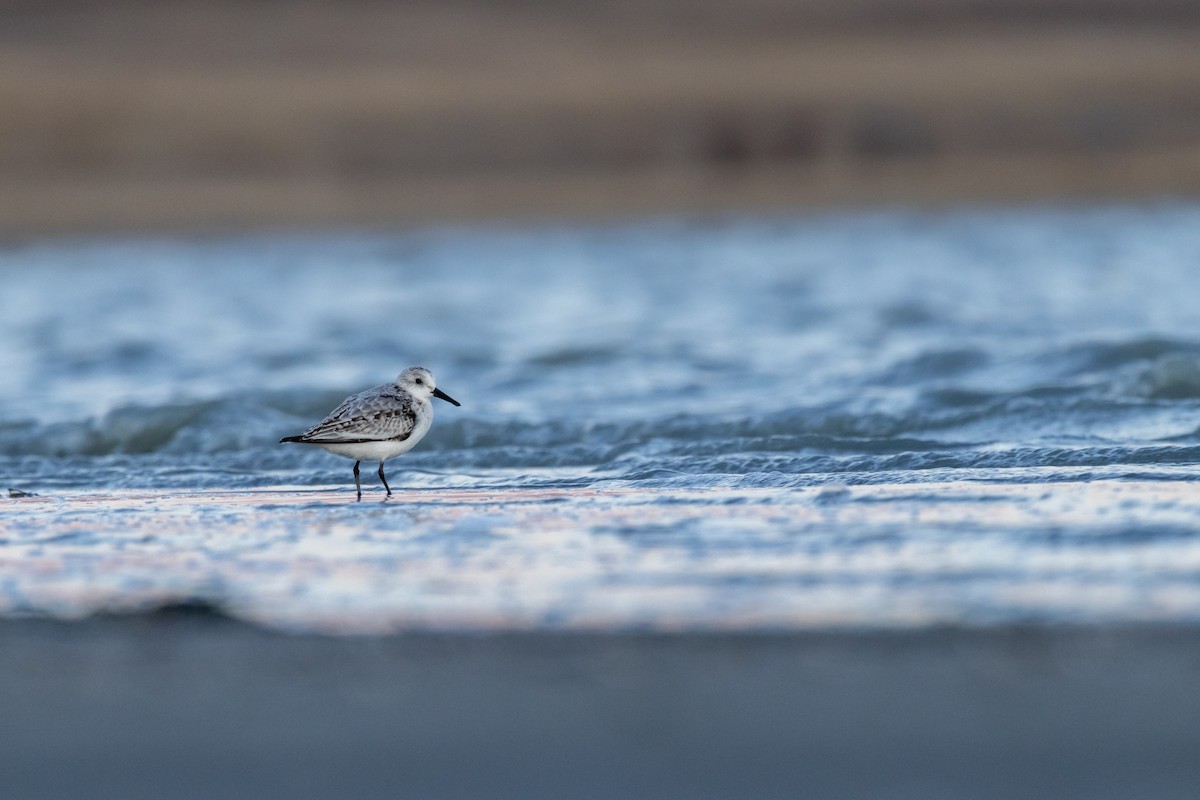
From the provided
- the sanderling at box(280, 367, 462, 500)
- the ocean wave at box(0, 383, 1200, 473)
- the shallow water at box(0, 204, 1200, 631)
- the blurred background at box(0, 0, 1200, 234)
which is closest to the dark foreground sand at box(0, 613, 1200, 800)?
the shallow water at box(0, 204, 1200, 631)

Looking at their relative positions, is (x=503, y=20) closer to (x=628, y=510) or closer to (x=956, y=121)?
(x=956, y=121)

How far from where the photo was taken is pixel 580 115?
24.4m

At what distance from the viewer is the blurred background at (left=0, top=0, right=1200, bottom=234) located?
22359mm

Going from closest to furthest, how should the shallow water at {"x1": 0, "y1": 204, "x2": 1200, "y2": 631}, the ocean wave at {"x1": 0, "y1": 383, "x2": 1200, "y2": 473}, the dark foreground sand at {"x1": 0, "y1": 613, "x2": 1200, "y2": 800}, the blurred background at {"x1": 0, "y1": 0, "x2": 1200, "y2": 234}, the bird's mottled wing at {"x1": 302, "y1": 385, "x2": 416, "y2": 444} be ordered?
1. the dark foreground sand at {"x1": 0, "y1": 613, "x2": 1200, "y2": 800}
2. the shallow water at {"x1": 0, "y1": 204, "x2": 1200, "y2": 631}
3. the bird's mottled wing at {"x1": 302, "y1": 385, "x2": 416, "y2": 444}
4. the ocean wave at {"x1": 0, "y1": 383, "x2": 1200, "y2": 473}
5. the blurred background at {"x1": 0, "y1": 0, "x2": 1200, "y2": 234}

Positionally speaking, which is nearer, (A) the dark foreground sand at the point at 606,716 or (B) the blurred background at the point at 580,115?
(A) the dark foreground sand at the point at 606,716

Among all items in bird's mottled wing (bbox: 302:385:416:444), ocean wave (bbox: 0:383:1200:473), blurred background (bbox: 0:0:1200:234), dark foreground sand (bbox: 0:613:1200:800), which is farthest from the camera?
blurred background (bbox: 0:0:1200:234)

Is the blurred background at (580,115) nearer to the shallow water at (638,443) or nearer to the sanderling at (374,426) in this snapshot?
the shallow water at (638,443)

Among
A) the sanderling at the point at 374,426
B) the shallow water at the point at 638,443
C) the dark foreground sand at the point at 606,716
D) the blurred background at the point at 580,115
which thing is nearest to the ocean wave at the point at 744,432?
the shallow water at the point at 638,443

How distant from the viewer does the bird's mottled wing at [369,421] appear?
6211mm

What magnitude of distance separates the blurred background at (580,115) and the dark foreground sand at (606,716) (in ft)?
59.1

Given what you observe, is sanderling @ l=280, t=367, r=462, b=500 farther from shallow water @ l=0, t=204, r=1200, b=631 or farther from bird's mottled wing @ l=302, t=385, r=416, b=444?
shallow water @ l=0, t=204, r=1200, b=631

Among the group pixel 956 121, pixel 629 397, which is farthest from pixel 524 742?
pixel 956 121

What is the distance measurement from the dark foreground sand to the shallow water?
27cm

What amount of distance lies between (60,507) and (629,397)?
3706 mm
